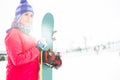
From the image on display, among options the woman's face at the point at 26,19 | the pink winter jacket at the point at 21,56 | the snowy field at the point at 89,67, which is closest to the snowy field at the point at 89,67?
the snowy field at the point at 89,67

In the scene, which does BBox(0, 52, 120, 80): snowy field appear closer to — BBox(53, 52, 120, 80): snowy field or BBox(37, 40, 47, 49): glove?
BBox(53, 52, 120, 80): snowy field

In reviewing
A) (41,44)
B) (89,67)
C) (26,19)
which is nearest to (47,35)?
(41,44)

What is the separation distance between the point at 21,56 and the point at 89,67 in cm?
87

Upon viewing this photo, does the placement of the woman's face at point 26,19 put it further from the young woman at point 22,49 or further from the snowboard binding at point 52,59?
the snowboard binding at point 52,59

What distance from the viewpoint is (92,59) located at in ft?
8.53

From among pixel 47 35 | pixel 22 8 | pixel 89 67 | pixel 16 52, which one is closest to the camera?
pixel 16 52

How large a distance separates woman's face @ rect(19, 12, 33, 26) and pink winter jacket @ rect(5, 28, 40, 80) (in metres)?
0.09

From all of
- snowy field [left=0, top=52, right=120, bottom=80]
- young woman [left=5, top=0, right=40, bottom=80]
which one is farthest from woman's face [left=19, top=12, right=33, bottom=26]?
snowy field [left=0, top=52, right=120, bottom=80]

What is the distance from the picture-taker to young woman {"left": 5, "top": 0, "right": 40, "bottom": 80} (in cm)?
199

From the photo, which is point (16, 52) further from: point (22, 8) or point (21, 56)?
point (22, 8)

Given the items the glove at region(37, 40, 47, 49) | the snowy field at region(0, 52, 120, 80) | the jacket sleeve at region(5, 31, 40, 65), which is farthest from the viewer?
the snowy field at region(0, 52, 120, 80)

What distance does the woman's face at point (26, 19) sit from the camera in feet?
6.81

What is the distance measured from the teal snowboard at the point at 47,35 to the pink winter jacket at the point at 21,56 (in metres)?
0.08

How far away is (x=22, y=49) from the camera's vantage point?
6.66ft
